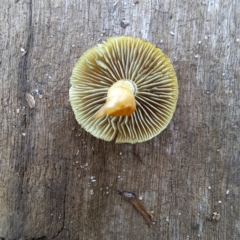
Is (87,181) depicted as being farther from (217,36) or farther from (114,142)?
(217,36)

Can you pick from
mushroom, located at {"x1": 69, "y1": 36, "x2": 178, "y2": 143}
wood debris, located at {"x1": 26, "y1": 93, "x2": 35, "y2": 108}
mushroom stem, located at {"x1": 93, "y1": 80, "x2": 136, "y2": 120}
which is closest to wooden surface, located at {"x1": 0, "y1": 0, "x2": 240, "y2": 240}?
wood debris, located at {"x1": 26, "y1": 93, "x2": 35, "y2": 108}

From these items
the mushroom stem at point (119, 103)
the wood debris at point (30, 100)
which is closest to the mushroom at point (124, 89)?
the mushroom stem at point (119, 103)

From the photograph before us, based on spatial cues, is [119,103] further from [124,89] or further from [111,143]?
[111,143]

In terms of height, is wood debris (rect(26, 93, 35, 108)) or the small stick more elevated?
wood debris (rect(26, 93, 35, 108))

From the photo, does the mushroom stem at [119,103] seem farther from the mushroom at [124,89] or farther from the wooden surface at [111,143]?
the wooden surface at [111,143]

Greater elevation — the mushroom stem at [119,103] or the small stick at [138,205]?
the mushroom stem at [119,103]

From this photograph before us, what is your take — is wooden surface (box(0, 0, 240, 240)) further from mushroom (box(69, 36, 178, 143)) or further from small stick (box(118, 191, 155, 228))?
mushroom (box(69, 36, 178, 143))
